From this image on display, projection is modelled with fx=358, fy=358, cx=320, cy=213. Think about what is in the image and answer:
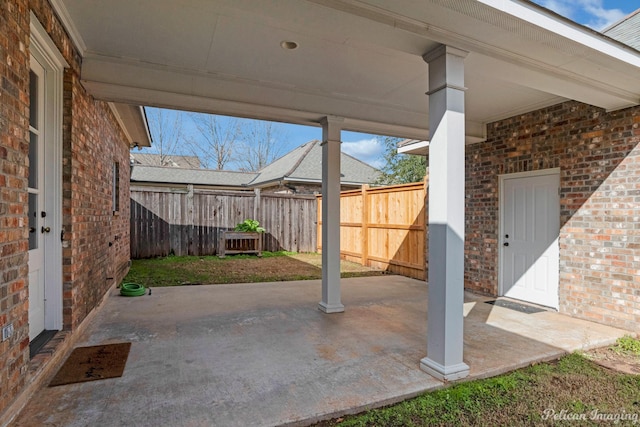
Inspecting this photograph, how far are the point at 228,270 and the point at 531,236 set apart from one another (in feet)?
19.7

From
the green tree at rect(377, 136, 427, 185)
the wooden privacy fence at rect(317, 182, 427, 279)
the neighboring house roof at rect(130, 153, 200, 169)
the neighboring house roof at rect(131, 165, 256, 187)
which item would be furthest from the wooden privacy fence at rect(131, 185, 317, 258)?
the neighboring house roof at rect(130, 153, 200, 169)

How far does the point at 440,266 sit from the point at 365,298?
2.87 m

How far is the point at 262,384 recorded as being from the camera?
2.70m

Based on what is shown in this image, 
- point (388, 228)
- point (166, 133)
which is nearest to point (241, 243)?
point (388, 228)

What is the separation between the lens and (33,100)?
294 centimetres

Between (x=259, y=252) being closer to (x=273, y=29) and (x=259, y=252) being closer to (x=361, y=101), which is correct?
(x=361, y=101)

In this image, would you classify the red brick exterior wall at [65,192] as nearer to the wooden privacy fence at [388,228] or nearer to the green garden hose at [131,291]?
the green garden hose at [131,291]

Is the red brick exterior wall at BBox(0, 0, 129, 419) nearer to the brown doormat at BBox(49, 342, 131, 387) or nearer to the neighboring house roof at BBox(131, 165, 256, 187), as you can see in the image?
the brown doormat at BBox(49, 342, 131, 387)

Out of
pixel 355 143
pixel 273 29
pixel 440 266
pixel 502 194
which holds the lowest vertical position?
pixel 440 266

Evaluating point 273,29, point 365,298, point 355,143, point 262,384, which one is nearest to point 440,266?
point 262,384

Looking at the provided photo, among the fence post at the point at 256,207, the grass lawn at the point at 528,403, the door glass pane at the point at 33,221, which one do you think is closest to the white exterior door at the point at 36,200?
the door glass pane at the point at 33,221

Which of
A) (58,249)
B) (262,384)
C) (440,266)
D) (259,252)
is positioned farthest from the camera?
(259,252)

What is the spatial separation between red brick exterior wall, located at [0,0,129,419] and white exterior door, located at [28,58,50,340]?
22 centimetres

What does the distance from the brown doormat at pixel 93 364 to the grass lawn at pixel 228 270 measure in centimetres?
314
